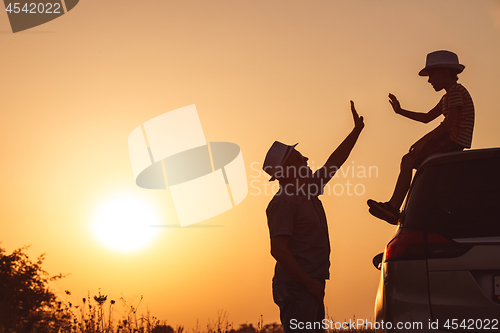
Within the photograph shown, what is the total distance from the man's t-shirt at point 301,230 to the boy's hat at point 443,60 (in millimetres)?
2781

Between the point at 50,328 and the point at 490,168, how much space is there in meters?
7.82

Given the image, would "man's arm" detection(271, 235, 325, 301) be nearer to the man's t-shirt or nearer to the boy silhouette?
the man's t-shirt

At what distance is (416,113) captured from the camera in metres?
7.38

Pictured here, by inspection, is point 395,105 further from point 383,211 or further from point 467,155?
point 467,155

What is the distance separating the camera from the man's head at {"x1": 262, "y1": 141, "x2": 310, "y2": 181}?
16.6ft

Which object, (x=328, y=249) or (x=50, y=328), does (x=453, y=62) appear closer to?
(x=328, y=249)

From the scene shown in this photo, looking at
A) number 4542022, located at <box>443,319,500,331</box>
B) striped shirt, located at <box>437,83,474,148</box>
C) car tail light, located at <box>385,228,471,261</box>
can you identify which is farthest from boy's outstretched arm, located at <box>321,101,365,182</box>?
number 4542022, located at <box>443,319,500,331</box>

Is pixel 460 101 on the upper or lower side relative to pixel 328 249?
upper

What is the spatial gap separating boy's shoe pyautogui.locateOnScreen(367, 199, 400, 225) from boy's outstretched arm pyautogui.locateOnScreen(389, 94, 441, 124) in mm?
1816

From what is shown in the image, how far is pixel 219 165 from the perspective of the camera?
16594 millimetres

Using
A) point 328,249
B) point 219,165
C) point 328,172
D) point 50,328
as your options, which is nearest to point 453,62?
point 328,172

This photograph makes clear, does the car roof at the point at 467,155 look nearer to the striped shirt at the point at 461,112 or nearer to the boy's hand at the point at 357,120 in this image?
the boy's hand at the point at 357,120

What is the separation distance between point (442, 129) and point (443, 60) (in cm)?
97

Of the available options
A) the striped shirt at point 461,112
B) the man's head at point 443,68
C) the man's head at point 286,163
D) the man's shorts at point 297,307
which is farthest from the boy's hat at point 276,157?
the man's head at point 443,68
